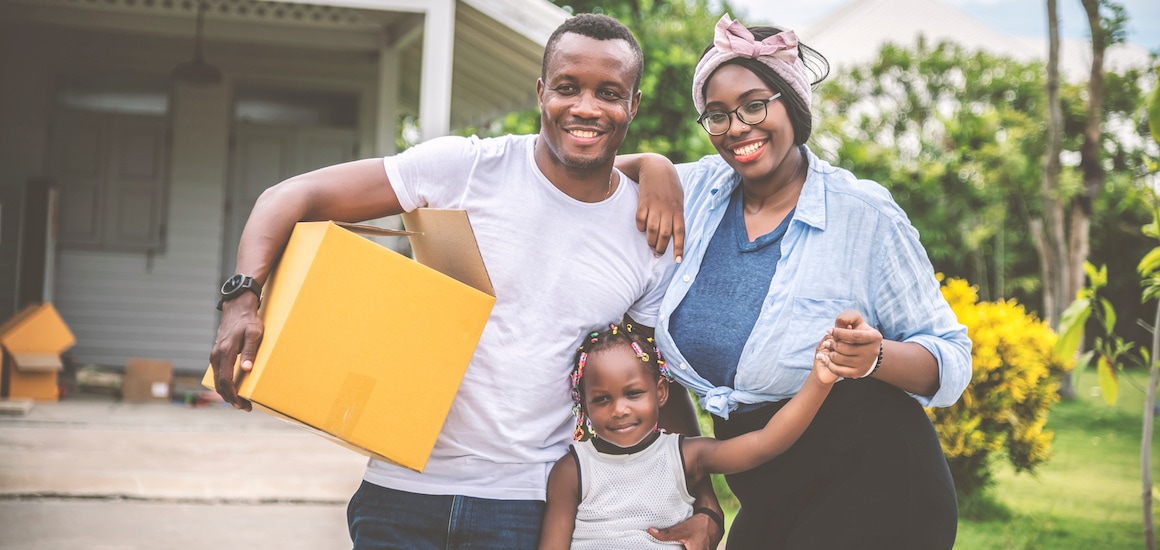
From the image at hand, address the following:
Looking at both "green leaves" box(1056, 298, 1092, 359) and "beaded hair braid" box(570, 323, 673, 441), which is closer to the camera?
"beaded hair braid" box(570, 323, 673, 441)

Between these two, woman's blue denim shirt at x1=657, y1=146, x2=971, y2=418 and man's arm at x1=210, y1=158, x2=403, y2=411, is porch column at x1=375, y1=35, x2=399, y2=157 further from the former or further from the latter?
woman's blue denim shirt at x1=657, y1=146, x2=971, y2=418

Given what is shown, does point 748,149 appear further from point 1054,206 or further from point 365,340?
point 1054,206

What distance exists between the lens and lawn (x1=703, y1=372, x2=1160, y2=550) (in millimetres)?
5496

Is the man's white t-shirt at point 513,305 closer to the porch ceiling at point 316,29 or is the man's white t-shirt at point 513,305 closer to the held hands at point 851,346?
the held hands at point 851,346

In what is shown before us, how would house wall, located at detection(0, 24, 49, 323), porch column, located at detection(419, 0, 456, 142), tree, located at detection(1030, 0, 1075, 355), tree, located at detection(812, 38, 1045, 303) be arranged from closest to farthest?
1. porch column, located at detection(419, 0, 456, 142)
2. house wall, located at detection(0, 24, 49, 323)
3. tree, located at detection(1030, 0, 1075, 355)
4. tree, located at detection(812, 38, 1045, 303)

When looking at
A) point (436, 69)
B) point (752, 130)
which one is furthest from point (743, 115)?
point (436, 69)

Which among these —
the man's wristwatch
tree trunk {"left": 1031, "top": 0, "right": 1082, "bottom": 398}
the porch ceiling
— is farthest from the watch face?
tree trunk {"left": 1031, "top": 0, "right": 1082, "bottom": 398}

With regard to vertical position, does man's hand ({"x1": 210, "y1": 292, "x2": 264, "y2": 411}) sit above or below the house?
below

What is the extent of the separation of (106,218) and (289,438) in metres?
3.35

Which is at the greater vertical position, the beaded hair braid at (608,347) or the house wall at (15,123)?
the house wall at (15,123)

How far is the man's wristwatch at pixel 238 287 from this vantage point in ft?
5.99

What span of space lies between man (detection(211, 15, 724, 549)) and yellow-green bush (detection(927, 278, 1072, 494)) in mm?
3751

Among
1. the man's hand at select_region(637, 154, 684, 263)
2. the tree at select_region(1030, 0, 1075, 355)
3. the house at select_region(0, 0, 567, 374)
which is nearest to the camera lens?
the man's hand at select_region(637, 154, 684, 263)

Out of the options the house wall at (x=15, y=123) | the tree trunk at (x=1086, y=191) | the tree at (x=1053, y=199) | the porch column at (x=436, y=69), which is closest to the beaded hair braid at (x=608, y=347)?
the porch column at (x=436, y=69)
